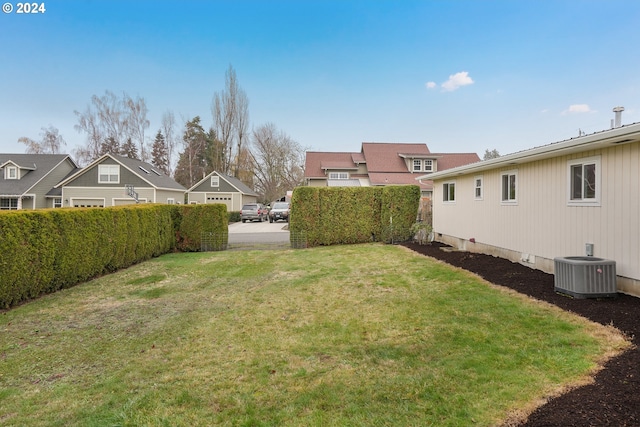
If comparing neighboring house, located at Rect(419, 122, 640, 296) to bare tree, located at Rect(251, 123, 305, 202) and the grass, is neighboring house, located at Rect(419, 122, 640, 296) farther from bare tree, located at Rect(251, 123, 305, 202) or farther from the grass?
bare tree, located at Rect(251, 123, 305, 202)

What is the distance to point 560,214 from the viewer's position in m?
6.48

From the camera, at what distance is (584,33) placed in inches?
404

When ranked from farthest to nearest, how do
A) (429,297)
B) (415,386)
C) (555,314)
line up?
1. (429,297)
2. (555,314)
3. (415,386)

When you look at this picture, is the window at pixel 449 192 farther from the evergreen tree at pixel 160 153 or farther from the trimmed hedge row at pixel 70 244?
the evergreen tree at pixel 160 153

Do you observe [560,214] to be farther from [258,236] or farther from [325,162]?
[325,162]

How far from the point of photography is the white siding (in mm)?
5031

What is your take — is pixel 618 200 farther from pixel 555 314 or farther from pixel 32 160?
pixel 32 160

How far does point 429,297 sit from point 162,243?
9.73 m

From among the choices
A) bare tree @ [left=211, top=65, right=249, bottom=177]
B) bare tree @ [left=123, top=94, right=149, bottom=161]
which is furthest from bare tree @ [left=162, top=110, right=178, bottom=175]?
bare tree @ [left=211, top=65, right=249, bottom=177]

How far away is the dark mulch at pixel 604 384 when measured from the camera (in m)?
2.33

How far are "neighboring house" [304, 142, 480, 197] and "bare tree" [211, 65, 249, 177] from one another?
12.8 meters

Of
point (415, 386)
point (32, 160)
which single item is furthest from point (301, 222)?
point (32, 160)

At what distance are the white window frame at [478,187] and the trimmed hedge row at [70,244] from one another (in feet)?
33.5

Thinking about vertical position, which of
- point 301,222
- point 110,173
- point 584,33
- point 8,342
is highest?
point 584,33
